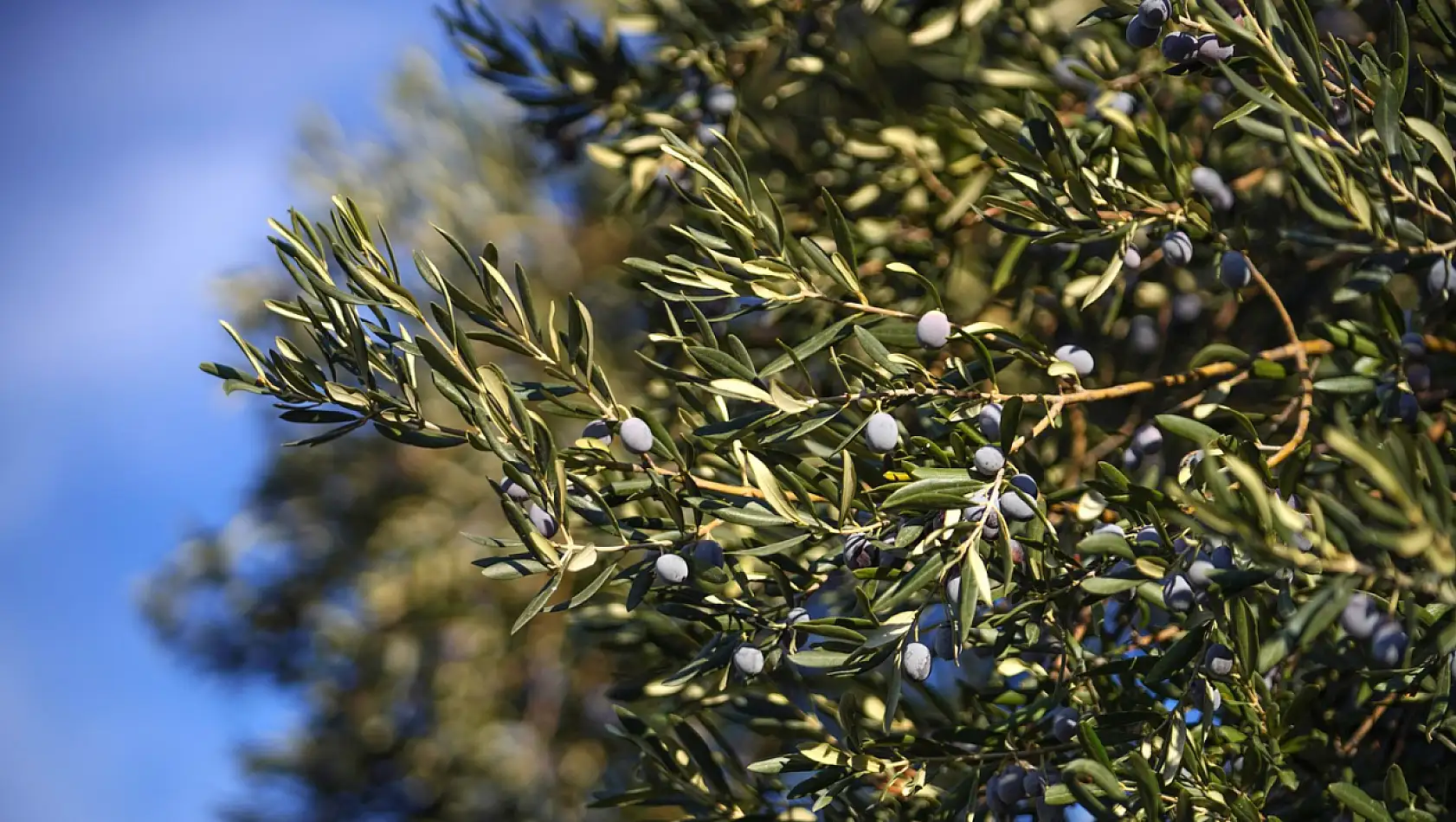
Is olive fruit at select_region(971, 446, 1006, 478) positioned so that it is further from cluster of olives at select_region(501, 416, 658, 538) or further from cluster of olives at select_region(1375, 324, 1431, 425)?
cluster of olives at select_region(1375, 324, 1431, 425)

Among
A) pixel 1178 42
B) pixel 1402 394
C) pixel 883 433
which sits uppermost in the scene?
pixel 1178 42

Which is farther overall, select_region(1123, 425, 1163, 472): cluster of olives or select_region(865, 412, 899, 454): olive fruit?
select_region(1123, 425, 1163, 472): cluster of olives

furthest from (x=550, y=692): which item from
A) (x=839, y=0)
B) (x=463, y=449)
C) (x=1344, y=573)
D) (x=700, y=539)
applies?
(x=1344, y=573)

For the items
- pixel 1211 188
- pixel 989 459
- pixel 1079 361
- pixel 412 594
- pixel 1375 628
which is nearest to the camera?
pixel 1375 628

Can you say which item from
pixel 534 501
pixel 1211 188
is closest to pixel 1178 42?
pixel 1211 188

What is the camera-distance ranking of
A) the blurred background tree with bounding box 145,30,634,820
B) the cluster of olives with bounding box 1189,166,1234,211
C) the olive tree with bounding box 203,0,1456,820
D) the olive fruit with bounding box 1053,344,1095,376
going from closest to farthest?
the olive tree with bounding box 203,0,1456,820 < the olive fruit with bounding box 1053,344,1095,376 < the cluster of olives with bounding box 1189,166,1234,211 < the blurred background tree with bounding box 145,30,634,820

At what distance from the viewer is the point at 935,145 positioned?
1.71 m

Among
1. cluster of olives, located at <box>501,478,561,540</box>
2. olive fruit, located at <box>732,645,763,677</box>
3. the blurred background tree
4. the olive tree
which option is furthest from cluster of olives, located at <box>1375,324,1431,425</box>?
the blurred background tree

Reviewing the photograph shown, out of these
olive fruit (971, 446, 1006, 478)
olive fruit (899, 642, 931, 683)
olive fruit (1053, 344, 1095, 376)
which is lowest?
olive fruit (899, 642, 931, 683)

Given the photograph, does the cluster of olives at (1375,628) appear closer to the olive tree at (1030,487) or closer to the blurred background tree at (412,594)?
the olive tree at (1030,487)

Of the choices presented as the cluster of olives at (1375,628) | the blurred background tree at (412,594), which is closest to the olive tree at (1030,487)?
the cluster of olives at (1375,628)

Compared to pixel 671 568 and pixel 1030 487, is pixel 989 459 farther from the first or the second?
pixel 671 568

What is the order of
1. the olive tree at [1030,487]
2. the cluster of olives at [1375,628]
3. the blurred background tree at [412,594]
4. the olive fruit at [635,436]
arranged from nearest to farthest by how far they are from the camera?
1. the cluster of olives at [1375,628]
2. the olive tree at [1030,487]
3. the olive fruit at [635,436]
4. the blurred background tree at [412,594]

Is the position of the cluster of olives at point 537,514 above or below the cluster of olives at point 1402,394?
above
